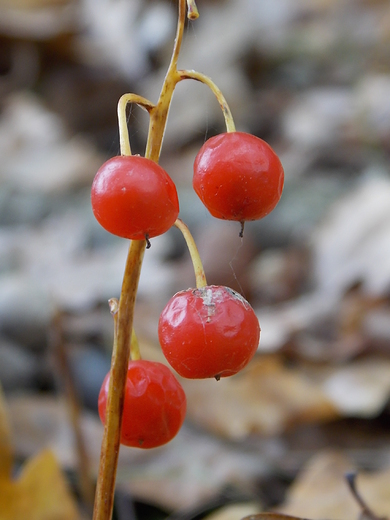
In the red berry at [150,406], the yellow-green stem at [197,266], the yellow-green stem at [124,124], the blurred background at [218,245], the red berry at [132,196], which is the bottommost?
the blurred background at [218,245]

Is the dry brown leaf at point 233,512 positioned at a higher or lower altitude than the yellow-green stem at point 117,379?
lower

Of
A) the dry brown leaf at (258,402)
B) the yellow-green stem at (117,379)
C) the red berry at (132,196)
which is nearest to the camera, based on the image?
the red berry at (132,196)

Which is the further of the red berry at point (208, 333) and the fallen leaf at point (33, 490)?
the fallen leaf at point (33, 490)

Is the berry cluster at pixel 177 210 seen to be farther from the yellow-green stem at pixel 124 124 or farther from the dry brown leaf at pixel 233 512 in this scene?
the dry brown leaf at pixel 233 512

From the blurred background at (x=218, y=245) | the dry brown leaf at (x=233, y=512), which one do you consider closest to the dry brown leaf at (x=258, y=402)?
the blurred background at (x=218, y=245)

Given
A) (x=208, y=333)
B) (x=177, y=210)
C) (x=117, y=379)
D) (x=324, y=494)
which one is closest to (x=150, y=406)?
(x=117, y=379)

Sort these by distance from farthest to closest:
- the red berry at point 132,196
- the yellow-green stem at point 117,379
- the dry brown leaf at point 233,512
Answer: the dry brown leaf at point 233,512 → the yellow-green stem at point 117,379 → the red berry at point 132,196

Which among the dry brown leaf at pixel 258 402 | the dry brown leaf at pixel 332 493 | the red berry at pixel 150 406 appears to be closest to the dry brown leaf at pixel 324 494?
the dry brown leaf at pixel 332 493
